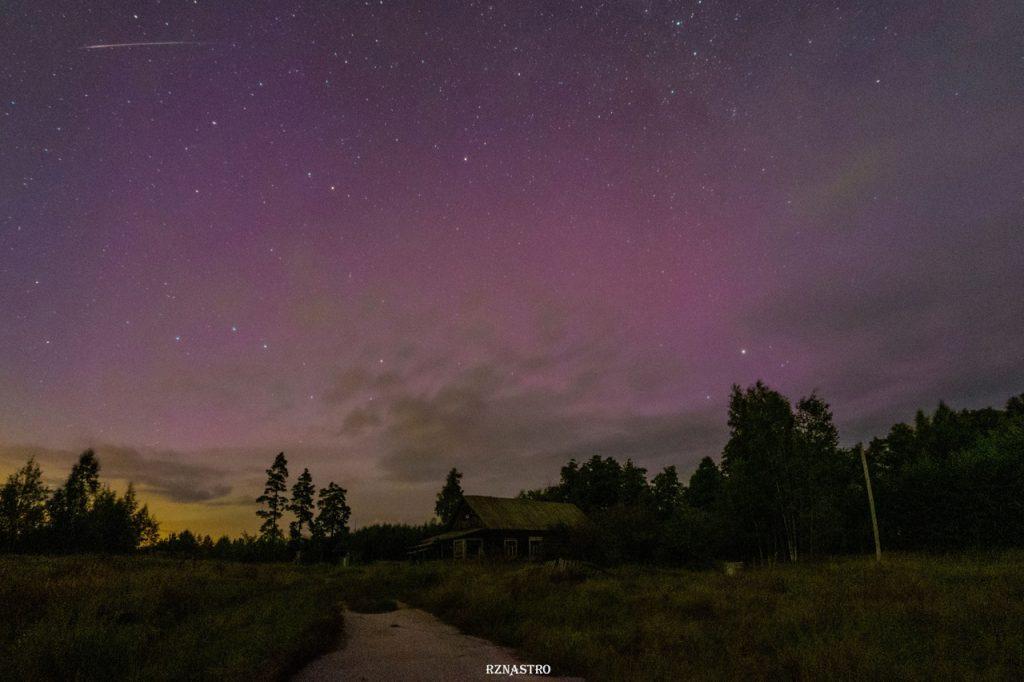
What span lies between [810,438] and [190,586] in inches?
1374

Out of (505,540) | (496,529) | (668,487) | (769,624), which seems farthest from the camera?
(668,487)

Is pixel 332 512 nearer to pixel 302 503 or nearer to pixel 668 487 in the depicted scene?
pixel 302 503

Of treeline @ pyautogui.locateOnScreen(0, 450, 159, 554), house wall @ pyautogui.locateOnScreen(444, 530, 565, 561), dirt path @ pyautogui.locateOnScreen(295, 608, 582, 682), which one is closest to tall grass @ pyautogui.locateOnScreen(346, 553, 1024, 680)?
dirt path @ pyautogui.locateOnScreen(295, 608, 582, 682)

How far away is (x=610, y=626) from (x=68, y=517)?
96.4 meters

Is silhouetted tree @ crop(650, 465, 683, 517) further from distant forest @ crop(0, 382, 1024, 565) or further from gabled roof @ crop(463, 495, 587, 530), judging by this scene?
gabled roof @ crop(463, 495, 587, 530)

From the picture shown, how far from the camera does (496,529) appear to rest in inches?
1539

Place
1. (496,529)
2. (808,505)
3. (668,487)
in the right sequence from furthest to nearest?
(668,487) < (496,529) < (808,505)

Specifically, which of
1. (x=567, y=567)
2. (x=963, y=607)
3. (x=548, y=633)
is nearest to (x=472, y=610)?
(x=548, y=633)

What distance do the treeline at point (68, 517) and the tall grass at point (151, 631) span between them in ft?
214

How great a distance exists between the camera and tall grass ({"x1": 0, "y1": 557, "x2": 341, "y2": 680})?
22.2 ft

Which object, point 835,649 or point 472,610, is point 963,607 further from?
point 472,610

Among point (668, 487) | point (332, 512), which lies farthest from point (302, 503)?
point (668, 487)

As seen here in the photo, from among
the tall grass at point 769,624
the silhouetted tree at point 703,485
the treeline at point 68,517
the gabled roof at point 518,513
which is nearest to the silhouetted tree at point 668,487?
the silhouetted tree at point 703,485

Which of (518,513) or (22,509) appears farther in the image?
(22,509)
